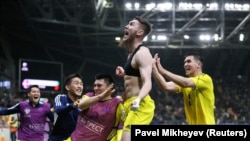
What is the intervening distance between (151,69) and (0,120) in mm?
10478

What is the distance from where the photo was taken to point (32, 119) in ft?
30.5

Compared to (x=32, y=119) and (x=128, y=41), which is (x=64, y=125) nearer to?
(x=128, y=41)

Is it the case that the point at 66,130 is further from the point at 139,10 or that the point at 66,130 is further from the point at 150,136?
the point at 139,10

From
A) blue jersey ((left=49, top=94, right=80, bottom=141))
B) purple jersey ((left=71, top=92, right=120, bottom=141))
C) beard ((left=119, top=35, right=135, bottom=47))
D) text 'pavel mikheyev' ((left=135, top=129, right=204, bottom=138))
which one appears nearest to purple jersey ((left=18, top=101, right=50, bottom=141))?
blue jersey ((left=49, top=94, right=80, bottom=141))

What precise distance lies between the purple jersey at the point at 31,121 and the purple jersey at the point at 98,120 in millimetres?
3328

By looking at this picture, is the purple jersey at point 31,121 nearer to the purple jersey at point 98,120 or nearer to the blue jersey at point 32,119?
the blue jersey at point 32,119

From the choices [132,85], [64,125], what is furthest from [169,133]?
[64,125]

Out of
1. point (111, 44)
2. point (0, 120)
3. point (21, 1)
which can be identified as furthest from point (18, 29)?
point (0, 120)

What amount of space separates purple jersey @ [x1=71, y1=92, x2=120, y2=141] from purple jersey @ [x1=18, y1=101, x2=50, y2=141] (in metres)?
3.33

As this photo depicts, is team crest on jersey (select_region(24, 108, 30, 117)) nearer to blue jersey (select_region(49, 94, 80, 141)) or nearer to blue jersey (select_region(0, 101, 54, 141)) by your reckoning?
blue jersey (select_region(0, 101, 54, 141))

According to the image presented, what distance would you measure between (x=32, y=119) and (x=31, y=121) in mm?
47

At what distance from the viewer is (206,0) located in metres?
24.3

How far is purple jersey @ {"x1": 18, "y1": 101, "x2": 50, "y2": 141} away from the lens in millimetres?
9242

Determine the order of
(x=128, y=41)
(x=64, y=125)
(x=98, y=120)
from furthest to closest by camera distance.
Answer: (x=64, y=125)
(x=98, y=120)
(x=128, y=41)
